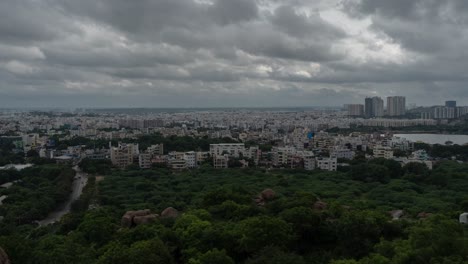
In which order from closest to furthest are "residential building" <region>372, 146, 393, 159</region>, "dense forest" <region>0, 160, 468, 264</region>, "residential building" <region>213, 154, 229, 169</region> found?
"dense forest" <region>0, 160, 468, 264</region>
"residential building" <region>213, 154, 229, 169</region>
"residential building" <region>372, 146, 393, 159</region>

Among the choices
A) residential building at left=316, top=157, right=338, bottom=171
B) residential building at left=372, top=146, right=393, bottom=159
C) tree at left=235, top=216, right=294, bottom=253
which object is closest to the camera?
tree at left=235, top=216, right=294, bottom=253

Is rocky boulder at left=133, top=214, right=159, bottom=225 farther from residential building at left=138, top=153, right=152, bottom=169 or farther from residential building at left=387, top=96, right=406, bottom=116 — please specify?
residential building at left=387, top=96, right=406, bottom=116

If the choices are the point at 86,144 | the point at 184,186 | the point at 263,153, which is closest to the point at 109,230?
the point at 184,186

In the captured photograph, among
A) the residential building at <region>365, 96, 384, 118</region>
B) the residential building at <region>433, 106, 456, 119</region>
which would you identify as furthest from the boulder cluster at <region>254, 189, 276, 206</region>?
the residential building at <region>365, 96, 384, 118</region>

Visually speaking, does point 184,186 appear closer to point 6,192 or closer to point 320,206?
point 6,192

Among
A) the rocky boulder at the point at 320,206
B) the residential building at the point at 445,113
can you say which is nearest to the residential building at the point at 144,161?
the rocky boulder at the point at 320,206

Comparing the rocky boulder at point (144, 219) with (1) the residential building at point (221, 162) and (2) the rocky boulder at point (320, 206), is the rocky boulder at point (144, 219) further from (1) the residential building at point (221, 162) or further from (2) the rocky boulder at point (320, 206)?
(1) the residential building at point (221, 162)

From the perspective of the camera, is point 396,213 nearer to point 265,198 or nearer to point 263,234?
point 265,198
